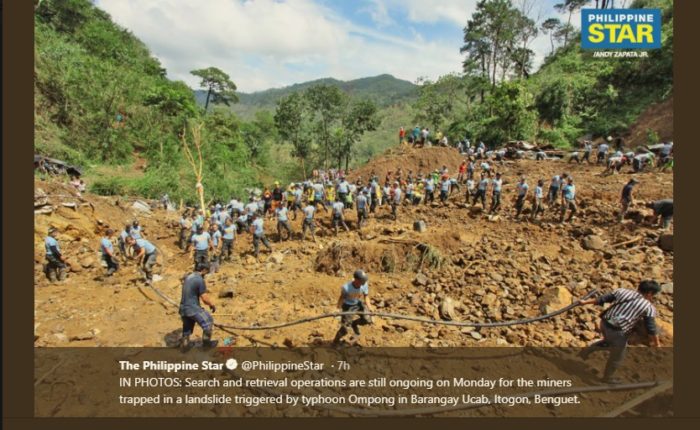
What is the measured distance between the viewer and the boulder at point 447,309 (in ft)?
22.1

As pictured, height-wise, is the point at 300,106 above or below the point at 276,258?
above

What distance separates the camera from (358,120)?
3331 cm

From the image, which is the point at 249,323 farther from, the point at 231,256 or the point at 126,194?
the point at 126,194

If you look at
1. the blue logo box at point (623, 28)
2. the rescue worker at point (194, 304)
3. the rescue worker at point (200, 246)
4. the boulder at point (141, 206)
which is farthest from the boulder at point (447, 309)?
the boulder at point (141, 206)

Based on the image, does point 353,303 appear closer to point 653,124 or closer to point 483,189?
point 483,189

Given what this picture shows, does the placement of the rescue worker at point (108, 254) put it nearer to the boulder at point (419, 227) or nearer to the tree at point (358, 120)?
the boulder at point (419, 227)

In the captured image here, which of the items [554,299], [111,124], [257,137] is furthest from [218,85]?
[554,299]

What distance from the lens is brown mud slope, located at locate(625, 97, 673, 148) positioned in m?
17.7

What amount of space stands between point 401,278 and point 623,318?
4713mm

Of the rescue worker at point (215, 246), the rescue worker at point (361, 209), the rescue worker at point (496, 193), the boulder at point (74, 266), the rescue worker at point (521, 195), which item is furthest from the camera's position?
the rescue worker at point (496, 193)

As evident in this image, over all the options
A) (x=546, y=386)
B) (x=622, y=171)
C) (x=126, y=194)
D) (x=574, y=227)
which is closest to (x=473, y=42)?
(x=622, y=171)

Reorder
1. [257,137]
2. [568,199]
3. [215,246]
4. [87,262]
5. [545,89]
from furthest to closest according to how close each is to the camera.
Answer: [257,137] → [545,89] → [568,199] → [215,246] → [87,262]

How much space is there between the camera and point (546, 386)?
492 centimetres

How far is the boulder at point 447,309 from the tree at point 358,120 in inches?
1102
